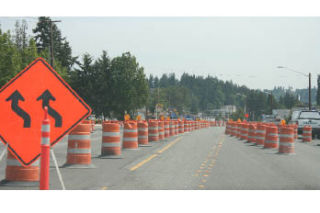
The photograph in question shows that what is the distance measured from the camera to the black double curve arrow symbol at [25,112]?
30.1 ft

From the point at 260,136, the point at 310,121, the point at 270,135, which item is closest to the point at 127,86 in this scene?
the point at 310,121

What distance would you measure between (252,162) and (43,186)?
28.6 ft

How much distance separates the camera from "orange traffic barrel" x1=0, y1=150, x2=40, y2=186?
988 cm

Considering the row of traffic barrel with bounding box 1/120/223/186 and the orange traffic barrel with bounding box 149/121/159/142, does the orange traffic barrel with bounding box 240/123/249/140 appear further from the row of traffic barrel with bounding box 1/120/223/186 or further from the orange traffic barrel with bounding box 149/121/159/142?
the row of traffic barrel with bounding box 1/120/223/186

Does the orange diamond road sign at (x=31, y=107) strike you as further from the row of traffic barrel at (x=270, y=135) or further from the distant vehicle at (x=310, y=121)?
the distant vehicle at (x=310, y=121)

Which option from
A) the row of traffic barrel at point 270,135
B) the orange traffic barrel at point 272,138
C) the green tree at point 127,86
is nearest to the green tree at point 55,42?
the green tree at point 127,86

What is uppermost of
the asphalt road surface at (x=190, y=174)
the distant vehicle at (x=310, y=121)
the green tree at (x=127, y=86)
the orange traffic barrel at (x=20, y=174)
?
the green tree at (x=127, y=86)

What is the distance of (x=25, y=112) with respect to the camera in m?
9.27

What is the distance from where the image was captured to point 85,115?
9289 millimetres

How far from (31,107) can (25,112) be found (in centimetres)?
14

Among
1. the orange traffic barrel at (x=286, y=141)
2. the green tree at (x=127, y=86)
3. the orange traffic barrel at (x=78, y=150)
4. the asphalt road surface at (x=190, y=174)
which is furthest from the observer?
the green tree at (x=127, y=86)

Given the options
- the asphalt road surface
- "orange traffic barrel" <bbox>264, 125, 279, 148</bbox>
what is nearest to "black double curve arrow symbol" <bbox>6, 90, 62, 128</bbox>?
the asphalt road surface
